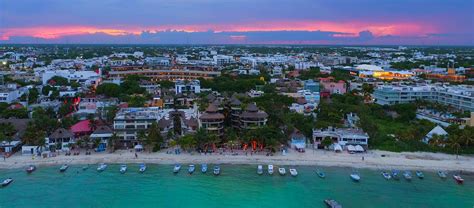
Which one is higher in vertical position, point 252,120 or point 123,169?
point 252,120

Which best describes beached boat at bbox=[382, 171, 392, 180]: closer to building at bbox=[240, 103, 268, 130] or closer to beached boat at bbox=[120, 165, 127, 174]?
building at bbox=[240, 103, 268, 130]

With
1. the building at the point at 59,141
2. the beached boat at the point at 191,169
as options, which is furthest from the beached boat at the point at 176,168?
the building at the point at 59,141

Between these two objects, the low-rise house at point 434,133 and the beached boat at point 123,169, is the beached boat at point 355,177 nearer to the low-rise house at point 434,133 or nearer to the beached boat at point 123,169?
the low-rise house at point 434,133

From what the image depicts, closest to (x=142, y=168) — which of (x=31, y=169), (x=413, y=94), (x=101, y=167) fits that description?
(x=101, y=167)

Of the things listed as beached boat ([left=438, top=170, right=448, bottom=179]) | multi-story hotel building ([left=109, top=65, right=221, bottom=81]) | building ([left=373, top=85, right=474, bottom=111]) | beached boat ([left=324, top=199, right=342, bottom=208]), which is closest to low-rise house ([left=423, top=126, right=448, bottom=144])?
beached boat ([left=438, top=170, right=448, bottom=179])

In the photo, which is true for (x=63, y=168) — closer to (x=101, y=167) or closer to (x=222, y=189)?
(x=101, y=167)

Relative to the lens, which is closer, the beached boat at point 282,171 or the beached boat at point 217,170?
the beached boat at point 282,171

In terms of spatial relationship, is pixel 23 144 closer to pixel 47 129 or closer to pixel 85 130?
pixel 47 129
